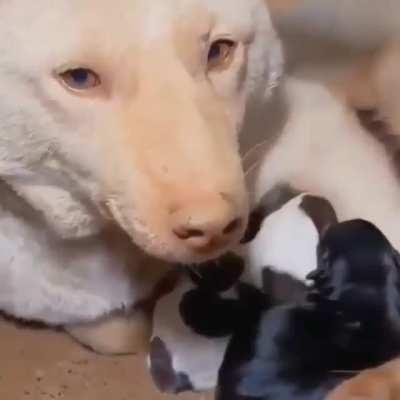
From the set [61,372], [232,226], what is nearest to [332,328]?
[232,226]

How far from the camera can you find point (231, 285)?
1.05 metres

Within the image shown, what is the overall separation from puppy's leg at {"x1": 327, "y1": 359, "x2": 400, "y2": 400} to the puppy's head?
0.05 meters

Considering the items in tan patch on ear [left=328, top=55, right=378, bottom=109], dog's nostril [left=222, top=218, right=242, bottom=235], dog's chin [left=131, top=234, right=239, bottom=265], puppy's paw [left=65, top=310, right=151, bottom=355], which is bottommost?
puppy's paw [left=65, top=310, right=151, bottom=355]

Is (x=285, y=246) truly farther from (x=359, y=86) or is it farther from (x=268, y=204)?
(x=359, y=86)

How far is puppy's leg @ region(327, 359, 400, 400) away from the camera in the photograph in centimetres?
92

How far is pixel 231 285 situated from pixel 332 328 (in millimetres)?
108

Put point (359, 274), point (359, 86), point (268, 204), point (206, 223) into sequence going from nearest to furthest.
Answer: point (206, 223)
point (359, 274)
point (268, 204)
point (359, 86)

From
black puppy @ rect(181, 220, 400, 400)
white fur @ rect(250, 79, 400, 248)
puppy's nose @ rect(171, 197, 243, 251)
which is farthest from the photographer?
white fur @ rect(250, 79, 400, 248)

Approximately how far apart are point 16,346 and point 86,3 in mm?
410

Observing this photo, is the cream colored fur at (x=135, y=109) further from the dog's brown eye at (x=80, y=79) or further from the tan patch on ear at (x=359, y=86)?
the tan patch on ear at (x=359, y=86)

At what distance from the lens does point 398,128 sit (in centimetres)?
117

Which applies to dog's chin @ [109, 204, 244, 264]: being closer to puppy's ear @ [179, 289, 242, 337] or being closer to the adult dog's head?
the adult dog's head

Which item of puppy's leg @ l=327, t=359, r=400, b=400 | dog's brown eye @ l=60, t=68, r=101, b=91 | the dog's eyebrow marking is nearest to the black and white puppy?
the dog's eyebrow marking

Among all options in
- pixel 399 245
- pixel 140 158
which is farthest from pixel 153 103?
pixel 399 245
